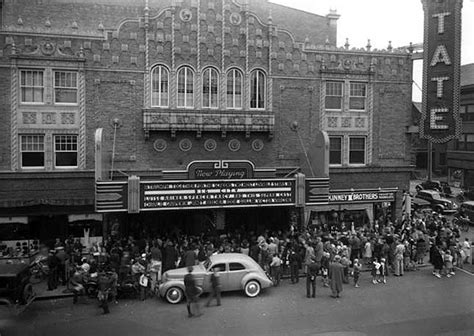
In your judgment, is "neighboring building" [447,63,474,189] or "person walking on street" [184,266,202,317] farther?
"neighboring building" [447,63,474,189]

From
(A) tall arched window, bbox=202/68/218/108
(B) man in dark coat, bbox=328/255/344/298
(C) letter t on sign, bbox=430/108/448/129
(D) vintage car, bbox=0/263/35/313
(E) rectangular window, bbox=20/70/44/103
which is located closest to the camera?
(D) vintage car, bbox=0/263/35/313

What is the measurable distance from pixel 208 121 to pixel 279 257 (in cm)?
903

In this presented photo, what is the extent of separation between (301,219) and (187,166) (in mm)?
7224

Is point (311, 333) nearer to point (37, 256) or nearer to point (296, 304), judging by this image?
point (296, 304)

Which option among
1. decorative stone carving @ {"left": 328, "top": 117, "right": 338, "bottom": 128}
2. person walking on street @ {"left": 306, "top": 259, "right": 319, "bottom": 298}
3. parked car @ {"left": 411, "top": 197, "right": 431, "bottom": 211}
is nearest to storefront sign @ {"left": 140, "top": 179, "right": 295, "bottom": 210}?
decorative stone carving @ {"left": 328, "top": 117, "right": 338, "bottom": 128}

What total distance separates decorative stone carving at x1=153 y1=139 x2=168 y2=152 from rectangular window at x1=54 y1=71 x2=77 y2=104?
460cm

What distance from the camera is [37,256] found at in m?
20.3

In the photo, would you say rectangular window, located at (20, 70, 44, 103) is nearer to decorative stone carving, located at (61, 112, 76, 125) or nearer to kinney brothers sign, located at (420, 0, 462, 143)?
decorative stone carving, located at (61, 112, 76, 125)

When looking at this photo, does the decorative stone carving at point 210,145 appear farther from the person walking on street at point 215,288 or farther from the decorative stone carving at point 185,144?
the person walking on street at point 215,288

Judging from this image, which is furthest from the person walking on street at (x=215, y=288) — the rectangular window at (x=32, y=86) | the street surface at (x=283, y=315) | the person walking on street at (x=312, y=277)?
the rectangular window at (x=32, y=86)

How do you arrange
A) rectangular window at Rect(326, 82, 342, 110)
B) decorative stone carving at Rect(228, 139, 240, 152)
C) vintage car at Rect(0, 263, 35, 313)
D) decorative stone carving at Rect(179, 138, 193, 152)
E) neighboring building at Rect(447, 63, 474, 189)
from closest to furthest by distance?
1. vintage car at Rect(0, 263, 35, 313)
2. decorative stone carving at Rect(179, 138, 193, 152)
3. decorative stone carving at Rect(228, 139, 240, 152)
4. rectangular window at Rect(326, 82, 342, 110)
5. neighboring building at Rect(447, 63, 474, 189)

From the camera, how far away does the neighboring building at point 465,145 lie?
48656mm

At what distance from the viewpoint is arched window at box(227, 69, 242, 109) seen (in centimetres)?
2655

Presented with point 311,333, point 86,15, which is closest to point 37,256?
point 311,333
